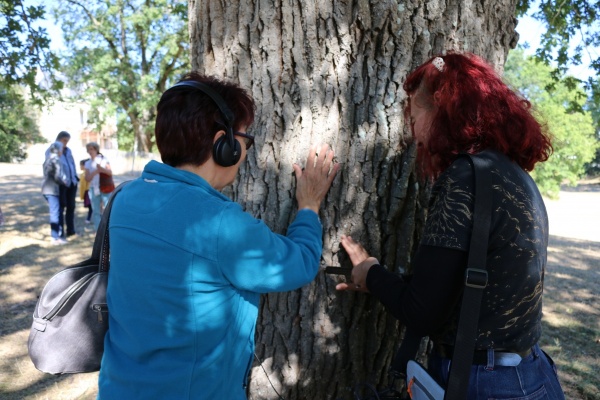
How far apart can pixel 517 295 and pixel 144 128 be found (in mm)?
25724

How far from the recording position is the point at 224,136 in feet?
5.26

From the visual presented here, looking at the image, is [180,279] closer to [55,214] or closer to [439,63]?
[439,63]

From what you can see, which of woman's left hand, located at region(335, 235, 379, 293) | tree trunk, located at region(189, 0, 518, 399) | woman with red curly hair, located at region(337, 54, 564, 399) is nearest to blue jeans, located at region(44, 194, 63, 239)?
tree trunk, located at region(189, 0, 518, 399)

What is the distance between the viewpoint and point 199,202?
1459mm

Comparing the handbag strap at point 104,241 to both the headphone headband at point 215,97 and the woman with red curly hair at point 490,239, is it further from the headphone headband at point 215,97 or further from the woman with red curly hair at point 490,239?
the woman with red curly hair at point 490,239

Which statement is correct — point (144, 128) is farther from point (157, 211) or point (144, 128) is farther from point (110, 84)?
point (157, 211)

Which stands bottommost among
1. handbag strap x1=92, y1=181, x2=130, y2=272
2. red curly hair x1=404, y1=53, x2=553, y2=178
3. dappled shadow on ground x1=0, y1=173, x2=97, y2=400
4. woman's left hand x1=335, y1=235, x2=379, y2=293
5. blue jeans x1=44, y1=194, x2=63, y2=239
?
dappled shadow on ground x1=0, y1=173, x2=97, y2=400

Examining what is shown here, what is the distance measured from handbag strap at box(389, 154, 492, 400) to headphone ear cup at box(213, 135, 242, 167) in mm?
720

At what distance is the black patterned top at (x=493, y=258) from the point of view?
57.2 inches

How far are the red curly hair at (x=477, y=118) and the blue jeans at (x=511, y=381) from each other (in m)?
0.64

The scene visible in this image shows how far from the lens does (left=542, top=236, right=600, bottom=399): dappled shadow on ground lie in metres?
4.41

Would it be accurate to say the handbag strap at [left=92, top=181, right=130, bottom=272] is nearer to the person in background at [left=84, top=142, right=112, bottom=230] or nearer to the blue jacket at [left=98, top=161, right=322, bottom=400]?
the blue jacket at [left=98, top=161, right=322, bottom=400]

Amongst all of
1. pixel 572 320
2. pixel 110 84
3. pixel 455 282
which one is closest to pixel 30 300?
pixel 455 282

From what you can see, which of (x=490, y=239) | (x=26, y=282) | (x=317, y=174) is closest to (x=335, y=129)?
(x=317, y=174)
